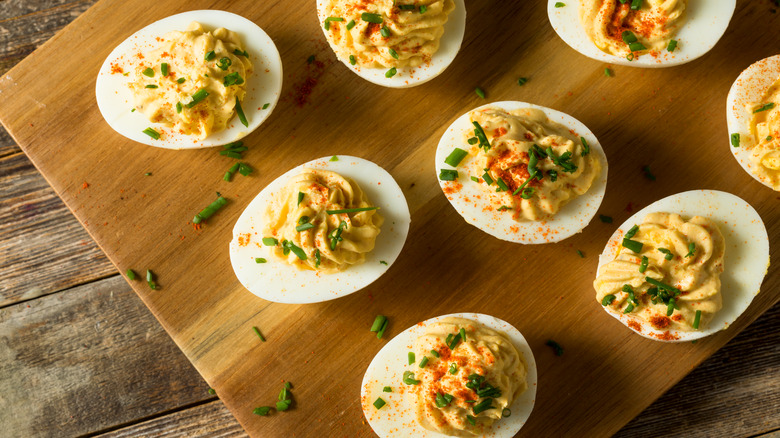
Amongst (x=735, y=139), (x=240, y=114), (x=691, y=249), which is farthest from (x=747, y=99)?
(x=240, y=114)

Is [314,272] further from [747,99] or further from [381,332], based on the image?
[747,99]

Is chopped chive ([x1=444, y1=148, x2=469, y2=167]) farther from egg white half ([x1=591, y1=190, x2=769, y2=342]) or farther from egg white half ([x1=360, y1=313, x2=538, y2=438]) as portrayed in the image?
egg white half ([x1=591, y1=190, x2=769, y2=342])

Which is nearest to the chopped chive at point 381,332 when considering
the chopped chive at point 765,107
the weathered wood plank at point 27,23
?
the chopped chive at point 765,107

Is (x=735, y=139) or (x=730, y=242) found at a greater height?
(x=735, y=139)

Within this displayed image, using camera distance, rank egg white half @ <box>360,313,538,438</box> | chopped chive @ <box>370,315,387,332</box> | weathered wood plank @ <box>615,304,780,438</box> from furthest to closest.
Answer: weathered wood plank @ <box>615,304,780,438</box>
chopped chive @ <box>370,315,387,332</box>
egg white half @ <box>360,313,538,438</box>

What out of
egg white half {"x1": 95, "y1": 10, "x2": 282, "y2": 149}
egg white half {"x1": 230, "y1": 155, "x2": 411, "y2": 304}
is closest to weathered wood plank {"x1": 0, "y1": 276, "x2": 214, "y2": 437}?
egg white half {"x1": 230, "y1": 155, "x2": 411, "y2": 304}

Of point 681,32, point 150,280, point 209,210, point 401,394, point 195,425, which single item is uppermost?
point 681,32

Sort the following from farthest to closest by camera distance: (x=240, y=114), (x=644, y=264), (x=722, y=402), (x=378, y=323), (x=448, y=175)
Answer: (x=722, y=402) → (x=378, y=323) → (x=240, y=114) → (x=448, y=175) → (x=644, y=264)
